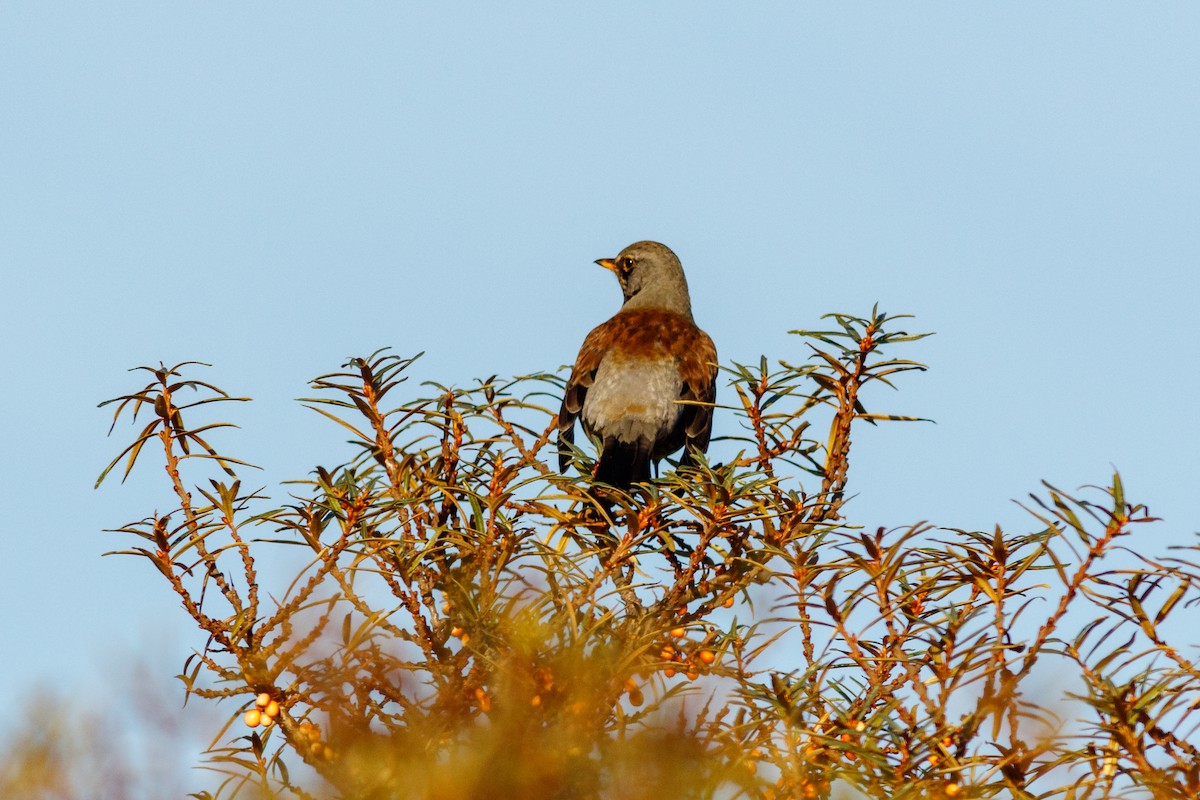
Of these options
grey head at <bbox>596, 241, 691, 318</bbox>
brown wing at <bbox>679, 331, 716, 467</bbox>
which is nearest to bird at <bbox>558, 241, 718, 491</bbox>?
brown wing at <bbox>679, 331, 716, 467</bbox>

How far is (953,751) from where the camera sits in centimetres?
295

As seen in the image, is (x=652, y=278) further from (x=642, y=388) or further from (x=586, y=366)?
(x=642, y=388)

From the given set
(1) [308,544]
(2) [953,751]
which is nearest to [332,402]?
(1) [308,544]

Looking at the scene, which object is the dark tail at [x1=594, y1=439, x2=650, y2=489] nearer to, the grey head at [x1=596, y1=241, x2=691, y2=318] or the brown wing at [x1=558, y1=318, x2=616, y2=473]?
the brown wing at [x1=558, y1=318, x2=616, y2=473]

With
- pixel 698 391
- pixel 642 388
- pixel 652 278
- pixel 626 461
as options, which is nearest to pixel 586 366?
pixel 642 388

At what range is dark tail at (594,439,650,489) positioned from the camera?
6.69 m

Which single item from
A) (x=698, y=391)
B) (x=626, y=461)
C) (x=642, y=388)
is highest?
(x=698, y=391)

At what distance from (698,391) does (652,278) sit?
2610 millimetres

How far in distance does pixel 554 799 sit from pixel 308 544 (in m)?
1.85

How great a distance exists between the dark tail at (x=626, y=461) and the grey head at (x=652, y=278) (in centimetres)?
263

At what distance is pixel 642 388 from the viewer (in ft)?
25.5

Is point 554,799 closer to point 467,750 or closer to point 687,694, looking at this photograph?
point 467,750

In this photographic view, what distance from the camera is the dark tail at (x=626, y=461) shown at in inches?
263

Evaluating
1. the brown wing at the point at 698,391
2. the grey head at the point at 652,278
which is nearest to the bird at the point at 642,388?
the brown wing at the point at 698,391
